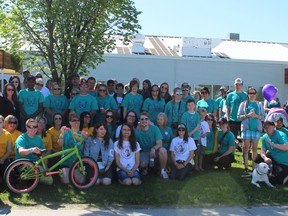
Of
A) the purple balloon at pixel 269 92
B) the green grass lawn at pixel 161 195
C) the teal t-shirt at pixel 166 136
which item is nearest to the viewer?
the green grass lawn at pixel 161 195

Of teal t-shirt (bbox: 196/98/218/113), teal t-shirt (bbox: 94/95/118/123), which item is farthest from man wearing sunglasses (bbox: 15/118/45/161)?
teal t-shirt (bbox: 196/98/218/113)

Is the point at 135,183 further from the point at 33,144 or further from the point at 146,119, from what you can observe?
the point at 33,144

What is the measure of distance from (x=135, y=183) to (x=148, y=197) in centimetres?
71

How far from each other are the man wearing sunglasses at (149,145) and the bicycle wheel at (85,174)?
126 cm

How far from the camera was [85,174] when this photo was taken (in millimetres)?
6242

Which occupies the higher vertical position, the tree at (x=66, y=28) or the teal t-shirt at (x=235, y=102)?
the tree at (x=66, y=28)

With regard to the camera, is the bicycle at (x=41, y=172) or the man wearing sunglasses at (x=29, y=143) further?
the man wearing sunglasses at (x=29, y=143)

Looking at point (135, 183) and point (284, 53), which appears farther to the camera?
point (284, 53)

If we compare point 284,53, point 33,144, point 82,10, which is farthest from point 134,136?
point 284,53

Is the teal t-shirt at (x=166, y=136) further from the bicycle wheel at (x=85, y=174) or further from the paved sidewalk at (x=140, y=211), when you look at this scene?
the paved sidewalk at (x=140, y=211)

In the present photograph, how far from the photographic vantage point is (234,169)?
8.36m

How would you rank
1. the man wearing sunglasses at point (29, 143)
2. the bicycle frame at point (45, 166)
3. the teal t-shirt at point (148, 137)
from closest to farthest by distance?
1. the bicycle frame at point (45, 166)
2. the man wearing sunglasses at point (29, 143)
3. the teal t-shirt at point (148, 137)

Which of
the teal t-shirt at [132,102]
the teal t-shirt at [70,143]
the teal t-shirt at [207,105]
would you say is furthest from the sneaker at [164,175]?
the teal t-shirt at [207,105]

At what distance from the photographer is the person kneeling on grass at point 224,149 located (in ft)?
26.5
